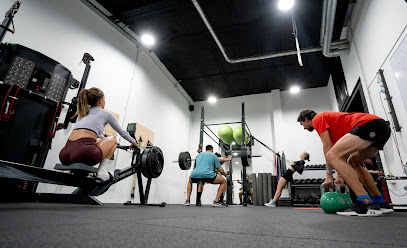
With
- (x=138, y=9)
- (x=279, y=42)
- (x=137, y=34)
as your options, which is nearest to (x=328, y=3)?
(x=279, y=42)

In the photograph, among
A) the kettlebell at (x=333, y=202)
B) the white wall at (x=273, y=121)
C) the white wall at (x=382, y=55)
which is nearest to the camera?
the kettlebell at (x=333, y=202)

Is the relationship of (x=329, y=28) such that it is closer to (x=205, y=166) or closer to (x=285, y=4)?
(x=285, y=4)

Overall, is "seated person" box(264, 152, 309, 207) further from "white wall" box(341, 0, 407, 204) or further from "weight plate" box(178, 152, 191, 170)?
"weight plate" box(178, 152, 191, 170)

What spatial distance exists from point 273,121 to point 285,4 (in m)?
3.74

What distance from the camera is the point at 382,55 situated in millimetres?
2830

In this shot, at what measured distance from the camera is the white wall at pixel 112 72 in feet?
9.37

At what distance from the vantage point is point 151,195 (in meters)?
4.73

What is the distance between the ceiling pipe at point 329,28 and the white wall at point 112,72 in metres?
3.86

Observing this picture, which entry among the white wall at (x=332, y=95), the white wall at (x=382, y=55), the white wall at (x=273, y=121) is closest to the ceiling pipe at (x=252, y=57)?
the white wall at (x=382, y=55)

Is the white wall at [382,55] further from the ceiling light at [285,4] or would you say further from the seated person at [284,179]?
the seated person at [284,179]

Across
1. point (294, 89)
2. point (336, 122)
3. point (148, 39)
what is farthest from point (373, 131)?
point (294, 89)

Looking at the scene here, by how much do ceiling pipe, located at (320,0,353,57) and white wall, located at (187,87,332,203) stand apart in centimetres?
256

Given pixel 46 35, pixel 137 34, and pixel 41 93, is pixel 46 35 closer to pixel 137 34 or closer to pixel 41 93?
pixel 41 93

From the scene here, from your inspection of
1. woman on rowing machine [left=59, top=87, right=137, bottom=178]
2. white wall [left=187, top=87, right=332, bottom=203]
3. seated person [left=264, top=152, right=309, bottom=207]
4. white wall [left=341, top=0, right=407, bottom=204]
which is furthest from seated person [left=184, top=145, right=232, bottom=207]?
white wall [left=187, top=87, right=332, bottom=203]
